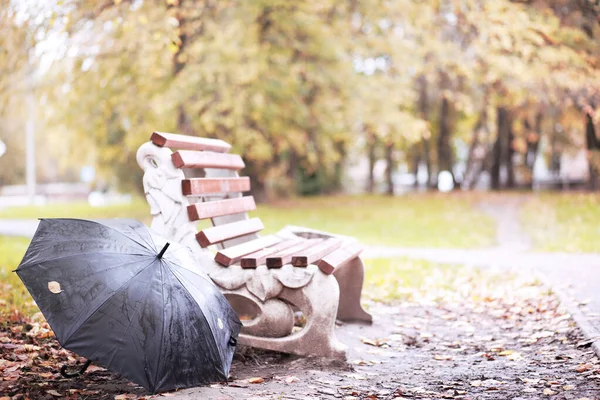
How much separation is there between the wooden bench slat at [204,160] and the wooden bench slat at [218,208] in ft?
1.00

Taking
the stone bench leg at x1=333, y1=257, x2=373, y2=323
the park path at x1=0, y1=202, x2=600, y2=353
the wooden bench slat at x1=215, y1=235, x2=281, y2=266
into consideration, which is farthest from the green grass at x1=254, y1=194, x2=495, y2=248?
the wooden bench slat at x1=215, y1=235, x2=281, y2=266

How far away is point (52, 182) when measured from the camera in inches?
2628

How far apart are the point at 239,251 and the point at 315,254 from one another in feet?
1.94

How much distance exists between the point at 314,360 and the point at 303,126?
1590 cm

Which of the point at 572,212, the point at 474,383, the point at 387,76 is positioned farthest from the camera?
the point at 387,76

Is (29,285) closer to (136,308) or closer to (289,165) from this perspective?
(136,308)

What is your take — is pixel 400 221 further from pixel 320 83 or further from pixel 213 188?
pixel 213 188

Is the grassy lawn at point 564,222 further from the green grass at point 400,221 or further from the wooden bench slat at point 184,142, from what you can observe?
the wooden bench slat at point 184,142

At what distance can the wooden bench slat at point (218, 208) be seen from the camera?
522 centimetres

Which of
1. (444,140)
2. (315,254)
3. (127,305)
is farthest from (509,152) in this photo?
(127,305)

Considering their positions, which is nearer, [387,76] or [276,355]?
[276,355]

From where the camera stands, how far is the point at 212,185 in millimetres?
5703

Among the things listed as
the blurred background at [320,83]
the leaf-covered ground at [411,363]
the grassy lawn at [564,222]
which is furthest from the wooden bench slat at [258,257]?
the grassy lawn at [564,222]

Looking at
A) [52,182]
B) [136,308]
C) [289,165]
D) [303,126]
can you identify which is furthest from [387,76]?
[52,182]
